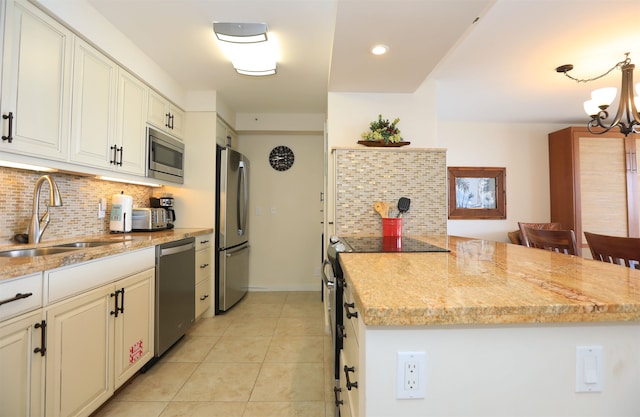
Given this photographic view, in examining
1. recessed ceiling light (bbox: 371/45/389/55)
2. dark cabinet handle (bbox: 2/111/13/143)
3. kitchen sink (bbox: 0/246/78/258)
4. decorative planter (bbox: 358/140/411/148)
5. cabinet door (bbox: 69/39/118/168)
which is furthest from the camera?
decorative planter (bbox: 358/140/411/148)

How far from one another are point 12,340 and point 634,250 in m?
2.63

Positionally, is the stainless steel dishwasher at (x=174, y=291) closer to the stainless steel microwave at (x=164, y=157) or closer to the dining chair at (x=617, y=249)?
the stainless steel microwave at (x=164, y=157)

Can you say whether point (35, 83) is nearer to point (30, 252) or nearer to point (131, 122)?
point (131, 122)

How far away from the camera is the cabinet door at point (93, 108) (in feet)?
5.57

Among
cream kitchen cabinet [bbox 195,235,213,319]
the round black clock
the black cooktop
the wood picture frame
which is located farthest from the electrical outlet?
the wood picture frame

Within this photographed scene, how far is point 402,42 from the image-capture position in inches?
69.4

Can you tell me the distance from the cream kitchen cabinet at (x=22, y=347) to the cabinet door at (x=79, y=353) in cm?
4

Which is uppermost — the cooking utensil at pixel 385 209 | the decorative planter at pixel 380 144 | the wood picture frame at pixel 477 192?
the decorative planter at pixel 380 144

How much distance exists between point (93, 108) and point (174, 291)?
1380 millimetres

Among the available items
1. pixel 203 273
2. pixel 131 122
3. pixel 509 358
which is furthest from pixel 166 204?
pixel 509 358

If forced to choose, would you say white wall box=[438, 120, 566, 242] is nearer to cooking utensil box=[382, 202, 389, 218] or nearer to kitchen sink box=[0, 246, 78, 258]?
cooking utensil box=[382, 202, 389, 218]

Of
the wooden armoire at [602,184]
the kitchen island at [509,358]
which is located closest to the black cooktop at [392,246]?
the kitchen island at [509,358]

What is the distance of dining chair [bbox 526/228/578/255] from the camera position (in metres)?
1.68

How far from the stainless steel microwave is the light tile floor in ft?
4.84
